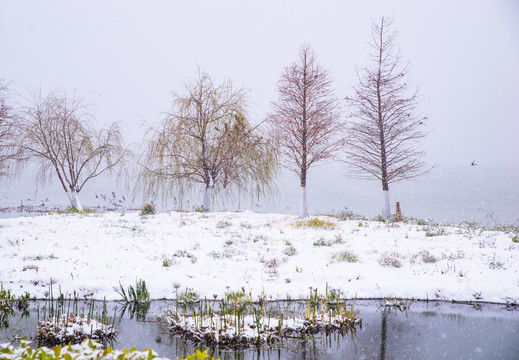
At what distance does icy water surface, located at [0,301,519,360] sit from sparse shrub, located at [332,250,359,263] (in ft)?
9.46

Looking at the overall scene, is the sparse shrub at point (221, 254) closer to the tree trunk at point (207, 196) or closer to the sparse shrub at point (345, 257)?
the sparse shrub at point (345, 257)

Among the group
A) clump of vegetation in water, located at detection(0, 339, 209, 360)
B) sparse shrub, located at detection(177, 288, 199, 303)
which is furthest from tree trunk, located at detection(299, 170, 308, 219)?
clump of vegetation in water, located at detection(0, 339, 209, 360)

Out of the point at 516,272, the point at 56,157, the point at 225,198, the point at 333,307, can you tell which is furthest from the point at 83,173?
the point at 516,272

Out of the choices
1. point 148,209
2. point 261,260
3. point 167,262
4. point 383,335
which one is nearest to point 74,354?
point 383,335

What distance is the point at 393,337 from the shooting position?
19.6 ft

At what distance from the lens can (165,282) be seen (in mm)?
8883

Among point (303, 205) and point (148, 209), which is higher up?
point (303, 205)

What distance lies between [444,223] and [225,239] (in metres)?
10.8

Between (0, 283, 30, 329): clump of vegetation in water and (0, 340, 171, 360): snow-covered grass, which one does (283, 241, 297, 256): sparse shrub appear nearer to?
(0, 283, 30, 329): clump of vegetation in water

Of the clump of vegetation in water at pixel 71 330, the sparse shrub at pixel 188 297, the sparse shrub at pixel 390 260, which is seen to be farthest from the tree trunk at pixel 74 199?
the sparse shrub at pixel 390 260

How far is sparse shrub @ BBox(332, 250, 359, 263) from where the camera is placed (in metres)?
10.4

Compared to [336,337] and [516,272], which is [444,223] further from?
[336,337]

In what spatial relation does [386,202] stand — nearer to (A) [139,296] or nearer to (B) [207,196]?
(B) [207,196]

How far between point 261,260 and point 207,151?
10.7 meters
